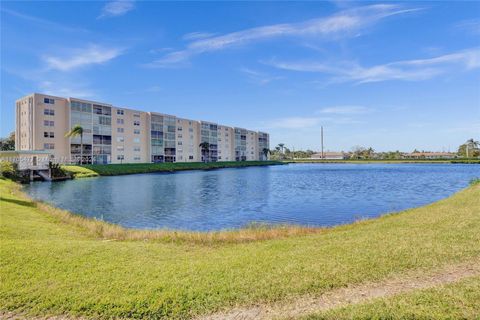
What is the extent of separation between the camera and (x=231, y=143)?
5512 inches

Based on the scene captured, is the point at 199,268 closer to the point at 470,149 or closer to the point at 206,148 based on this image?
the point at 206,148

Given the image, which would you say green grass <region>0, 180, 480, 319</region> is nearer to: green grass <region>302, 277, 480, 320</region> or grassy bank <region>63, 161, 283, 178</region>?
green grass <region>302, 277, 480, 320</region>

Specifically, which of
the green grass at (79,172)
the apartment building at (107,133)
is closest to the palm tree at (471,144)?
the apartment building at (107,133)

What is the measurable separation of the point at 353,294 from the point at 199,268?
3.94 m

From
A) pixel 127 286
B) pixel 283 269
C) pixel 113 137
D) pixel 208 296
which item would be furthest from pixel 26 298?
pixel 113 137

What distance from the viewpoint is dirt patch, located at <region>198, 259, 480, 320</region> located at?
6.14 m

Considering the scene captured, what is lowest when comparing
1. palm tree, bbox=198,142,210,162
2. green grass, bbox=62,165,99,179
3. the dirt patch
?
the dirt patch

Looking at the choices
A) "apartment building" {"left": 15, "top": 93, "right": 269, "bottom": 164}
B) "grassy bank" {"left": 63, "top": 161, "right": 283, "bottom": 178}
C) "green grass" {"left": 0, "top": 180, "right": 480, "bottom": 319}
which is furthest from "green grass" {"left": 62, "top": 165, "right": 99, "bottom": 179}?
"green grass" {"left": 0, "top": 180, "right": 480, "bottom": 319}

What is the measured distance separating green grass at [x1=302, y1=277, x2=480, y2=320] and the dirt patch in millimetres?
296

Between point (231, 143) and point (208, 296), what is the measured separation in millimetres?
133608

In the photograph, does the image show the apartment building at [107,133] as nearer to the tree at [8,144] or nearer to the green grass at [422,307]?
the tree at [8,144]

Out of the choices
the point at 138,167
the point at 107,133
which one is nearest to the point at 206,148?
the point at 138,167

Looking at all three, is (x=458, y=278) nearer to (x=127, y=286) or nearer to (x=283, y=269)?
(x=283, y=269)

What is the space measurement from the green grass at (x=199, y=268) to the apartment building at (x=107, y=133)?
208 feet
